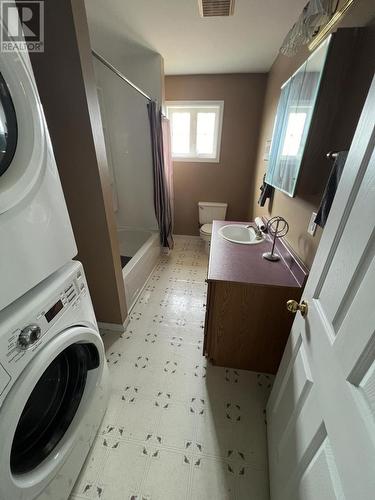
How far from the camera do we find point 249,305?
3.99 ft

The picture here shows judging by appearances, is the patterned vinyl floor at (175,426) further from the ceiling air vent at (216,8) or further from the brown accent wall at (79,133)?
the ceiling air vent at (216,8)

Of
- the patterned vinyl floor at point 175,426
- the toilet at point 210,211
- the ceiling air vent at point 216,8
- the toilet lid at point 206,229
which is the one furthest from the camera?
the toilet at point 210,211

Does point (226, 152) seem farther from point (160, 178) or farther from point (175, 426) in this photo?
point (175, 426)

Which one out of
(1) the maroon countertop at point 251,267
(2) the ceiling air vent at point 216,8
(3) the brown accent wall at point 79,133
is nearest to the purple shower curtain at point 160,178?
(2) the ceiling air vent at point 216,8

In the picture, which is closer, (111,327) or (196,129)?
(111,327)

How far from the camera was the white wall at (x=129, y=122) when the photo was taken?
91.9 inches

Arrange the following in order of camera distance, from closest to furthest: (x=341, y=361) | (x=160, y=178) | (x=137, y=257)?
(x=341, y=361)
(x=137, y=257)
(x=160, y=178)

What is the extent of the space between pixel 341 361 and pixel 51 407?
104 centimetres

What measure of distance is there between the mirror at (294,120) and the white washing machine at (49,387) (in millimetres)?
1360

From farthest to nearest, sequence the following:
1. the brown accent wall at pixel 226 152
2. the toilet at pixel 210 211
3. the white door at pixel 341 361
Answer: the toilet at pixel 210 211
the brown accent wall at pixel 226 152
the white door at pixel 341 361

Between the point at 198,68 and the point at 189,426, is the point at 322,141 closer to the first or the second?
the point at 189,426

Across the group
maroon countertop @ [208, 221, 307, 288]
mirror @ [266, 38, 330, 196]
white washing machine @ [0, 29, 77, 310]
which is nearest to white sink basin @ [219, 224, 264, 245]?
maroon countertop @ [208, 221, 307, 288]

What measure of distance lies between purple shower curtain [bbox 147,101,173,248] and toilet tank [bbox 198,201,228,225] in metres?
0.58

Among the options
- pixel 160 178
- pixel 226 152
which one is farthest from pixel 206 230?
pixel 226 152
